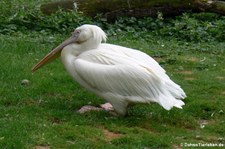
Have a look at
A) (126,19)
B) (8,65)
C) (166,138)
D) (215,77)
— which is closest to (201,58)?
(215,77)

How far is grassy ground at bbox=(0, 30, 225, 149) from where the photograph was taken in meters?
5.81

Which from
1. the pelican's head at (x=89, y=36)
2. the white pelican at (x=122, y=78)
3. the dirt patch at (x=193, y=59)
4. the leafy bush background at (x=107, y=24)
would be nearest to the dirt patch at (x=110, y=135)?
the white pelican at (x=122, y=78)

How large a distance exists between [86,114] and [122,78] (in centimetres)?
58

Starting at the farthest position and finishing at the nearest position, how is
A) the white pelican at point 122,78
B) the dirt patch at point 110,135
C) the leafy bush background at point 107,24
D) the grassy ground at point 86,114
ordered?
the leafy bush background at point 107,24
the white pelican at point 122,78
the dirt patch at point 110,135
the grassy ground at point 86,114

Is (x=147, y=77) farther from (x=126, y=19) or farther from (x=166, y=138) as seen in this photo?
(x=126, y=19)

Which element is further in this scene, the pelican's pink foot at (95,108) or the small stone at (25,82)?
the small stone at (25,82)

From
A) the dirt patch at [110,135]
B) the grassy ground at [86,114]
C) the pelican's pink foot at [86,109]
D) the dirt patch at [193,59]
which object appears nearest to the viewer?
the grassy ground at [86,114]

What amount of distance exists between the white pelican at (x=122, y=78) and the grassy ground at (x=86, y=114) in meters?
0.25

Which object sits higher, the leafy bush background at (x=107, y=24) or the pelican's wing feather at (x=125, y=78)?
the pelican's wing feather at (x=125, y=78)

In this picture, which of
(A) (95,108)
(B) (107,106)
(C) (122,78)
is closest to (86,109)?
(A) (95,108)

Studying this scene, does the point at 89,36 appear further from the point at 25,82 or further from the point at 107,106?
the point at 25,82

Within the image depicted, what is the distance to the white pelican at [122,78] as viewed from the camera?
21.2ft

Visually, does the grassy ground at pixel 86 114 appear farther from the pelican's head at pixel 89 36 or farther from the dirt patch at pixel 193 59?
the pelican's head at pixel 89 36

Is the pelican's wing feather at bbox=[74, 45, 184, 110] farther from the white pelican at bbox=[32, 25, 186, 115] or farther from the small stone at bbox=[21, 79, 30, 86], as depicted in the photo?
the small stone at bbox=[21, 79, 30, 86]
